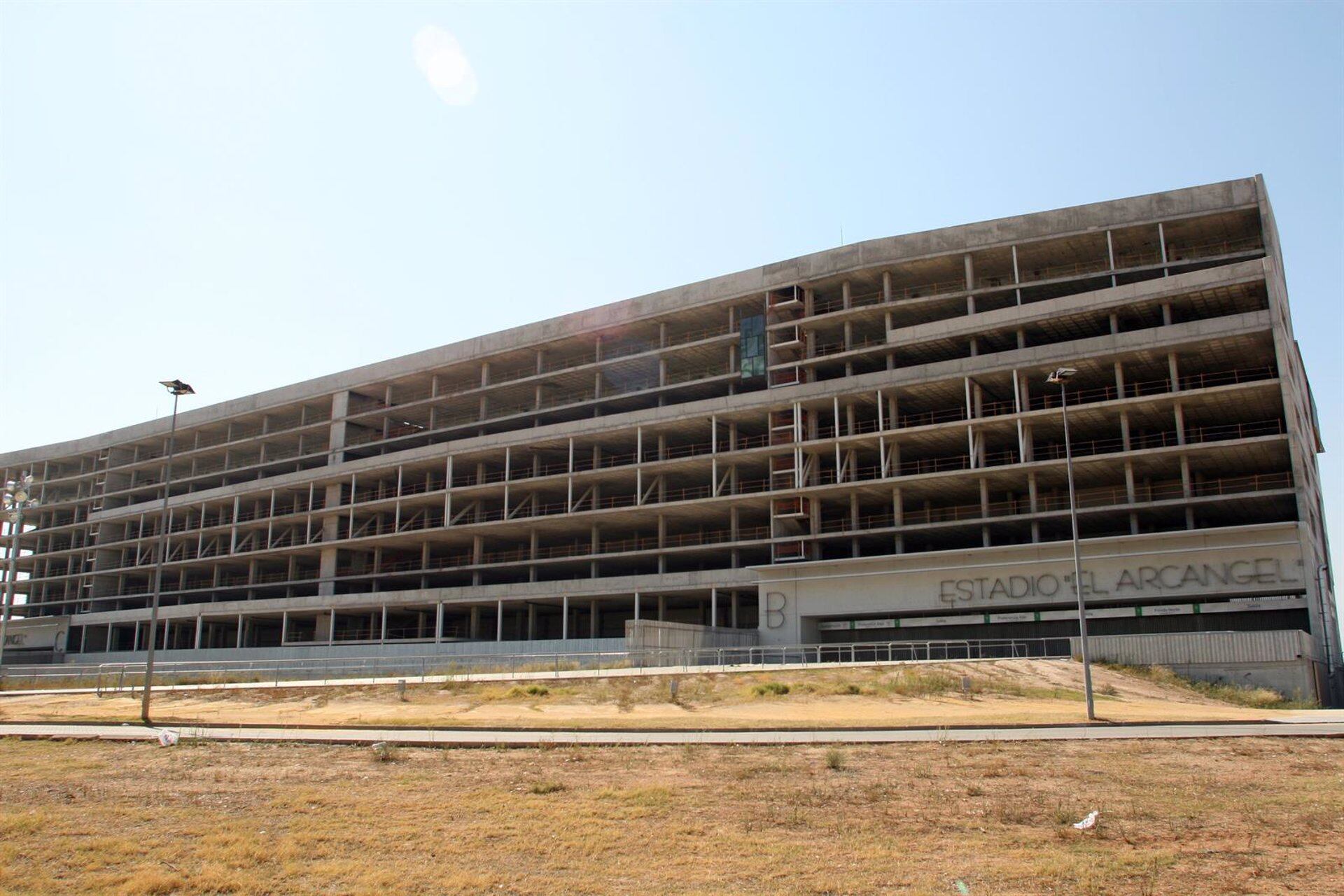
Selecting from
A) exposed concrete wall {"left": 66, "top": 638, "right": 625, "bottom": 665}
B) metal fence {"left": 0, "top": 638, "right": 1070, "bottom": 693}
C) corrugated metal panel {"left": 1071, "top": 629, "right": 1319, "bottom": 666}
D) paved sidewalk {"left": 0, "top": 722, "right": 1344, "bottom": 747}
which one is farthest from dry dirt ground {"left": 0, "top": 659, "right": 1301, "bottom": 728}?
exposed concrete wall {"left": 66, "top": 638, "right": 625, "bottom": 665}

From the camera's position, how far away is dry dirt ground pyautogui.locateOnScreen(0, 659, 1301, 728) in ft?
83.5

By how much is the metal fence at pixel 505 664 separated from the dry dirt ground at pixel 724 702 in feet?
14.8

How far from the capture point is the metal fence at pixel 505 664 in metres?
42.7

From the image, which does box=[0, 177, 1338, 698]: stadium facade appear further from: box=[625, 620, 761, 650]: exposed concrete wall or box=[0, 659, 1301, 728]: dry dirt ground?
box=[0, 659, 1301, 728]: dry dirt ground

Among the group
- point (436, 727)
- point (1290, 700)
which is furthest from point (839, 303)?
point (436, 727)

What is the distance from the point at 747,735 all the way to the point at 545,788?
20.6ft

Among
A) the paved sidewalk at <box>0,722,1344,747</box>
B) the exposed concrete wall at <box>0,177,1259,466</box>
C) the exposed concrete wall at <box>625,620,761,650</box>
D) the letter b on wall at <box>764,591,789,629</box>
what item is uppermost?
the exposed concrete wall at <box>0,177,1259,466</box>

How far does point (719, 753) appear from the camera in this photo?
18.4 metres

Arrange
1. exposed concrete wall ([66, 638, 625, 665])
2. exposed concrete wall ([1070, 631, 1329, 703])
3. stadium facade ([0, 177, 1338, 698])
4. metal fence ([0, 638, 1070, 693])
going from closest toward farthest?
1. exposed concrete wall ([1070, 631, 1329, 703])
2. metal fence ([0, 638, 1070, 693])
3. stadium facade ([0, 177, 1338, 698])
4. exposed concrete wall ([66, 638, 625, 665])

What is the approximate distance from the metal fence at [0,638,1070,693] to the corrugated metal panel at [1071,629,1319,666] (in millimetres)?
4398

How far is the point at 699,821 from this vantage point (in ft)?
44.7

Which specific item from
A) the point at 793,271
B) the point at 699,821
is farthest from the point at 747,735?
the point at 793,271

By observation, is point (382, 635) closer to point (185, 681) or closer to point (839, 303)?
point (185, 681)

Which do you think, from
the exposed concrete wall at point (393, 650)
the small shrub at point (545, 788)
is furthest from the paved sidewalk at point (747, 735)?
the exposed concrete wall at point (393, 650)
